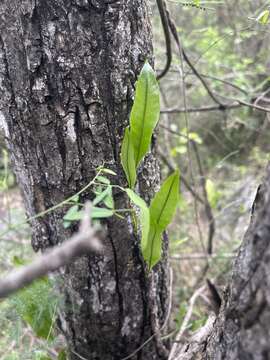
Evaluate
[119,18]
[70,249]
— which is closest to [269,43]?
[119,18]

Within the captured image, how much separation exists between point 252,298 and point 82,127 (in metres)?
0.48

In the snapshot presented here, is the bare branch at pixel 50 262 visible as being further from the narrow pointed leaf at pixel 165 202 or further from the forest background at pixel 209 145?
the forest background at pixel 209 145

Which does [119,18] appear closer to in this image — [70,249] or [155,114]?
[155,114]

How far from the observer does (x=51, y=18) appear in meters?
0.74

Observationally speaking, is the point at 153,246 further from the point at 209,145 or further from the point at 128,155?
the point at 209,145

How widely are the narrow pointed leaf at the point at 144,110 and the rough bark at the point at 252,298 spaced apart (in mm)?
268

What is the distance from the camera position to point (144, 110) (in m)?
0.74

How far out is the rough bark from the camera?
0.49 metres

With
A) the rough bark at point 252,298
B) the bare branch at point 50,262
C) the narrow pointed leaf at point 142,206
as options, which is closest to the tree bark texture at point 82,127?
the narrow pointed leaf at point 142,206

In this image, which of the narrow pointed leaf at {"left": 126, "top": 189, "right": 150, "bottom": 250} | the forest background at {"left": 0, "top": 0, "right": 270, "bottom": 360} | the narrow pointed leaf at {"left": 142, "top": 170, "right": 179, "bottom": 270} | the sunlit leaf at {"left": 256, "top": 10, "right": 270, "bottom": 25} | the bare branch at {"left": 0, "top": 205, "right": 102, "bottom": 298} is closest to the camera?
the bare branch at {"left": 0, "top": 205, "right": 102, "bottom": 298}

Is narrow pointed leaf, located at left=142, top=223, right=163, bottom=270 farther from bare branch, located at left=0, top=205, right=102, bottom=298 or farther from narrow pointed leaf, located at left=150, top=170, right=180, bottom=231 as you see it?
bare branch, located at left=0, top=205, right=102, bottom=298

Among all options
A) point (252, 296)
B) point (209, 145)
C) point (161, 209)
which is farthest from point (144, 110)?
point (209, 145)

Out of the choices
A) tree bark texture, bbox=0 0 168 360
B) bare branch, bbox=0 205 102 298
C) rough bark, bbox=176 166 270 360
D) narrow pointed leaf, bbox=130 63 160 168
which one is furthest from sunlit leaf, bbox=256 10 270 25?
bare branch, bbox=0 205 102 298

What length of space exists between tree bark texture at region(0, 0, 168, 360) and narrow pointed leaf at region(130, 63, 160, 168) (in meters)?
0.09
